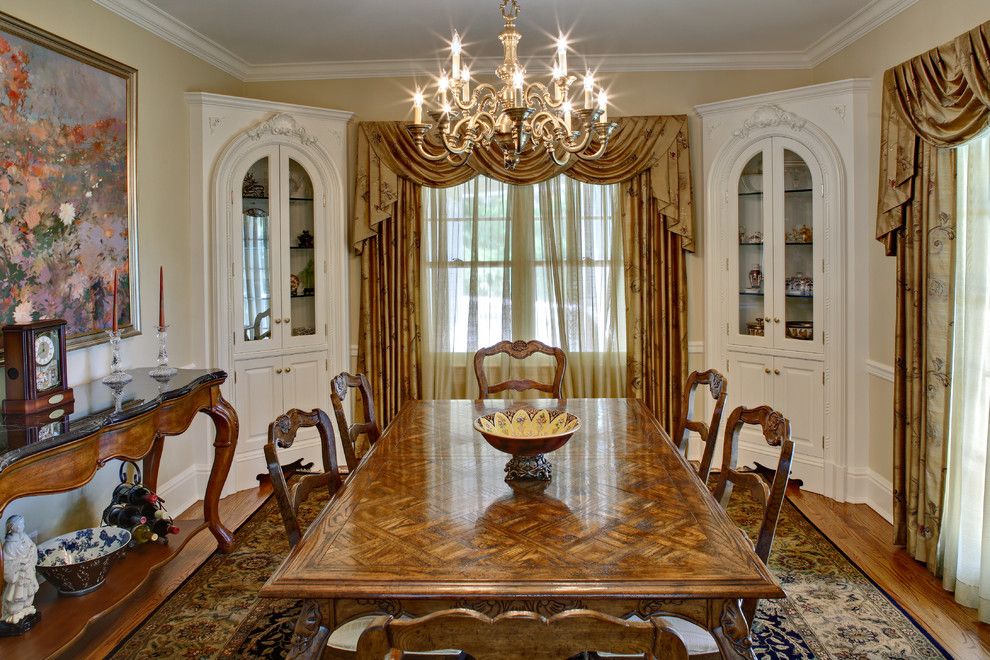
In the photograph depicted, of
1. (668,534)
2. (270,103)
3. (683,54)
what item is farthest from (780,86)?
(668,534)

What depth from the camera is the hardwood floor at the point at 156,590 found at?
2.48m

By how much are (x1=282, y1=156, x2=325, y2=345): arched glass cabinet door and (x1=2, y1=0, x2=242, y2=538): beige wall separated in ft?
1.88

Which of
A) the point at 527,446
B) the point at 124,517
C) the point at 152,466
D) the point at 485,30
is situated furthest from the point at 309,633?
the point at 485,30

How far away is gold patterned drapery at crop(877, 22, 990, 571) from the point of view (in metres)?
2.81

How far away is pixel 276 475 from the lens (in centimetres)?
177

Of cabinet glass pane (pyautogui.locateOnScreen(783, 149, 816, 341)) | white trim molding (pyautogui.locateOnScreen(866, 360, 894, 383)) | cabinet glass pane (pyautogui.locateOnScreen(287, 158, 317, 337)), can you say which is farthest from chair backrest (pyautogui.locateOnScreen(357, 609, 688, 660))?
cabinet glass pane (pyautogui.locateOnScreen(287, 158, 317, 337))

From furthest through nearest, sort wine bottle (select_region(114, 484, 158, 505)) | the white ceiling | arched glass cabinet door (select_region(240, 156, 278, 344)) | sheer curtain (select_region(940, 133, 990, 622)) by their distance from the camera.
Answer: arched glass cabinet door (select_region(240, 156, 278, 344)) < the white ceiling < wine bottle (select_region(114, 484, 158, 505)) < sheer curtain (select_region(940, 133, 990, 622))

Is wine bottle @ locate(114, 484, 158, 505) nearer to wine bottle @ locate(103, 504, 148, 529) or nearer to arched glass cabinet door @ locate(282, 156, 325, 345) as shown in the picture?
wine bottle @ locate(103, 504, 148, 529)

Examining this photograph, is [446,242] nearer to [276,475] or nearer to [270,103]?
[270,103]

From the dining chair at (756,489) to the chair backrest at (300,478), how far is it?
872mm

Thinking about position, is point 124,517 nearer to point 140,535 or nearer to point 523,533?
point 140,535

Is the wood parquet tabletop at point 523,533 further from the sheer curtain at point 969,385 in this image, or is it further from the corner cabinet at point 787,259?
the corner cabinet at point 787,259

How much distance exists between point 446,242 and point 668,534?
3.33 metres

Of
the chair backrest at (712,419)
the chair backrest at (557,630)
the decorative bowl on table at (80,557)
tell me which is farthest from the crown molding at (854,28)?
the decorative bowl on table at (80,557)
